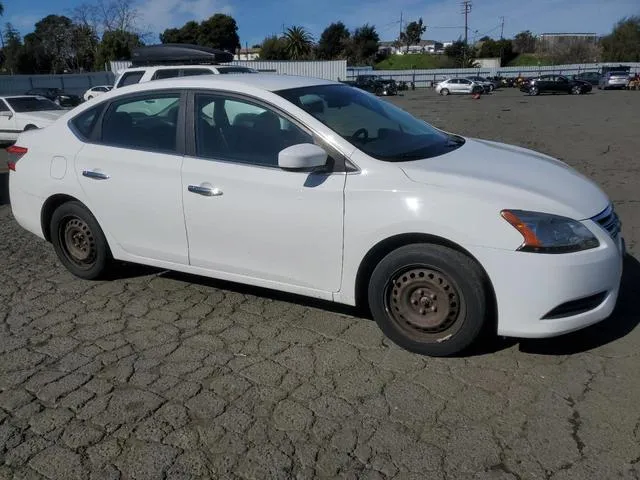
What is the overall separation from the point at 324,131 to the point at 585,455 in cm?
A: 231

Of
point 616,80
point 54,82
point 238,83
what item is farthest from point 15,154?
point 616,80

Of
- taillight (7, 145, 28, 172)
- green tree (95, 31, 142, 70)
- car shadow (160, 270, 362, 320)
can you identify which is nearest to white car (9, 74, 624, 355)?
taillight (7, 145, 28, 172)

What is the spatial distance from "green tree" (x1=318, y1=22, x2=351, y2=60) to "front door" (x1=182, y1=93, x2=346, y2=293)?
325 ft

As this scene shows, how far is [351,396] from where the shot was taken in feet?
10.7

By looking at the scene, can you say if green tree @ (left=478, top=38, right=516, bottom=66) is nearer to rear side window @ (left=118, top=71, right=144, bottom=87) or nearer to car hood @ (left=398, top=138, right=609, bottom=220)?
rear side window @ (left=118, top=71, right=144, bottom=87)

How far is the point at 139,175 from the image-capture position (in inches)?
174

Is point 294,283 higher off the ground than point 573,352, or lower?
higher

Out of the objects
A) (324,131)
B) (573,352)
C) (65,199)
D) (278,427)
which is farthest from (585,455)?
(65,199)

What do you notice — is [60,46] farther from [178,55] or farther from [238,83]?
[238,83]

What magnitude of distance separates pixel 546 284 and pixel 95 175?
331 centimetres

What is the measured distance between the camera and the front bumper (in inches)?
127

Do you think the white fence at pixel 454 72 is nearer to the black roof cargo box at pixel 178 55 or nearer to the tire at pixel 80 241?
the black roof cargo box at pixel 178 55

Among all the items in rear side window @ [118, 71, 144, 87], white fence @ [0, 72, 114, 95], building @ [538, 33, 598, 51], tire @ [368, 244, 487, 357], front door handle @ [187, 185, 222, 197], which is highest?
building @ [538, 33, 598, 51]

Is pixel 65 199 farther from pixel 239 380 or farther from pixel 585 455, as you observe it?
pixel 585 455
